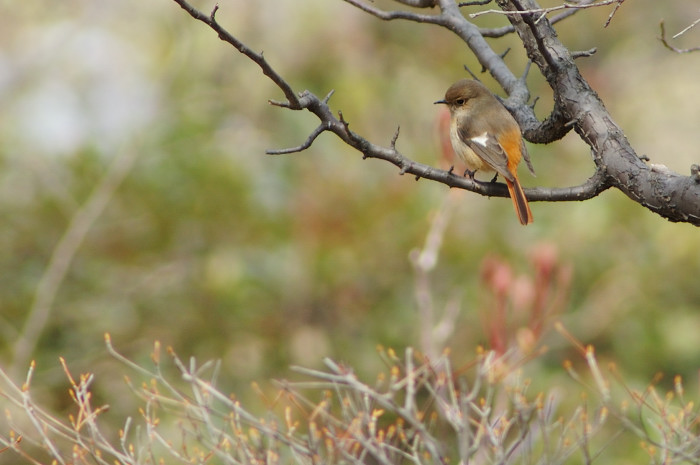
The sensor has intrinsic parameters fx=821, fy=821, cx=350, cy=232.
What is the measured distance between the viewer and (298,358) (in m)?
5.01

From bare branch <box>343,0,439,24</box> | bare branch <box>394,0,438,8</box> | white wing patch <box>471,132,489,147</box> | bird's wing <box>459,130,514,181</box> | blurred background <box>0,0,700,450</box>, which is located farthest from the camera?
blurred background <box>0,0,700,450</box>

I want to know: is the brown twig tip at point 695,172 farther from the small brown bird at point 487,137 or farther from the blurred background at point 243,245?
the blurred background at point 243,245

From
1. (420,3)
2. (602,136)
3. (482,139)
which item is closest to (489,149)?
(482,139)

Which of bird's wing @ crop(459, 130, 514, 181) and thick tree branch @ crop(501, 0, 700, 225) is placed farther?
bird's wing @ crop(459, 130, 514, 181)

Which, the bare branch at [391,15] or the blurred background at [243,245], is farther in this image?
the blurred background at [243,245]

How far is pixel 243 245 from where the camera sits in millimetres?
5496

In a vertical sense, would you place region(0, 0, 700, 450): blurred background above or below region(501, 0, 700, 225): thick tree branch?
below

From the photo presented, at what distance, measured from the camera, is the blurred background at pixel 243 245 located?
513 centimetres

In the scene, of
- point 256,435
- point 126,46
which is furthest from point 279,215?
point 256,435

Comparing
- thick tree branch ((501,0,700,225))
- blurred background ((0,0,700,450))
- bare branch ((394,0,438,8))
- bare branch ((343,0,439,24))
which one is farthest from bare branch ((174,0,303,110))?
blurred background ((0,0,700,450))

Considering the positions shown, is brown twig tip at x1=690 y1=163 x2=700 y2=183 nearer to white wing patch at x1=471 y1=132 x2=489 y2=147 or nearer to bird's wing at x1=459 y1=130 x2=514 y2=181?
bird's wing at x1=459 y1=130 x2=514 y2=181

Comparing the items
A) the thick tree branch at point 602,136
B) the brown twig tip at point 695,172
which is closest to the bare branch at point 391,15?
the thick tree branch at point 602,136

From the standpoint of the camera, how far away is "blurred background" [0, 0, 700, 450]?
513cm

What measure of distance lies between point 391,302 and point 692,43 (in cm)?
569
